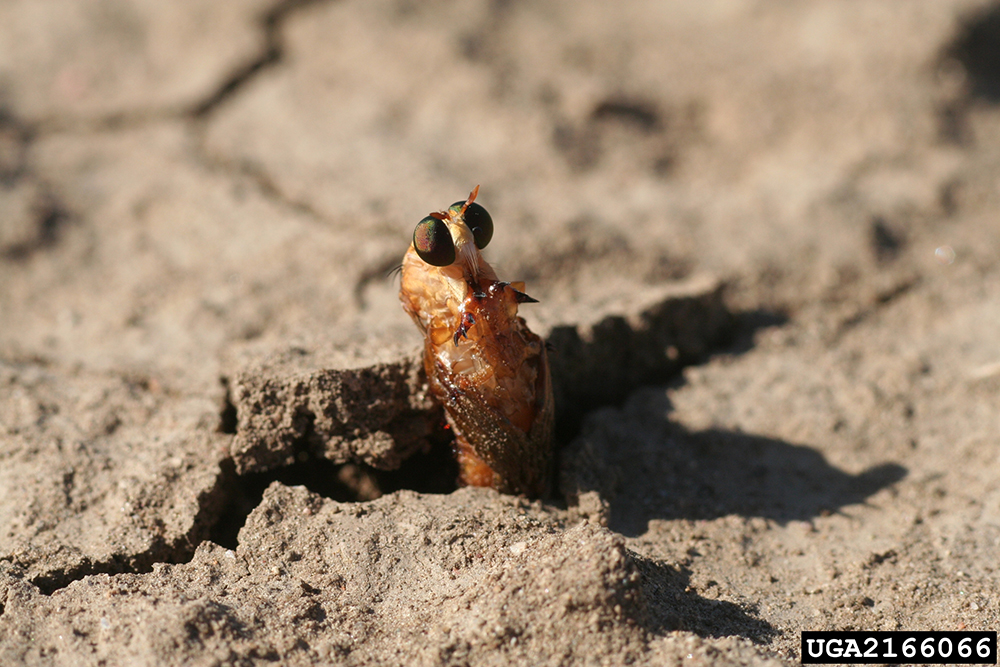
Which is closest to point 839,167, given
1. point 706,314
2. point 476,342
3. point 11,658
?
point 706,314

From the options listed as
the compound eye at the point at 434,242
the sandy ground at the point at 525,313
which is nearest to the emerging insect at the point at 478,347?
the compound eye at the point at 434,242

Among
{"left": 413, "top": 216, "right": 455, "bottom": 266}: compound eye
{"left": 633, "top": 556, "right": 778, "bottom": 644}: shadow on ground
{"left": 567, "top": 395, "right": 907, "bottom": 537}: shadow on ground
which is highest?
{"left": 413, "top": 216, "right": 455, "bottom": 266}: compound eye

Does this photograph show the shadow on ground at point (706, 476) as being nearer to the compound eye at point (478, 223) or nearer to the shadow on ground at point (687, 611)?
the shadow on ground at point (687, 611)

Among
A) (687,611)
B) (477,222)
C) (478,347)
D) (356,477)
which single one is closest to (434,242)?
Result: (477,222)

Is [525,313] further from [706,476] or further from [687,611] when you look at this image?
[687,611]

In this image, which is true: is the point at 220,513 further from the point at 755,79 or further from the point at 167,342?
the point at 755,79

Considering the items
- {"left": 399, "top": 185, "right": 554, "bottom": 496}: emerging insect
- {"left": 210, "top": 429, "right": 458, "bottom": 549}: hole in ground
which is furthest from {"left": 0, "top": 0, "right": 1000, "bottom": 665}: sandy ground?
{"left": 399, "top": 185, "right": 554, "bottom": 496}: emerging insect

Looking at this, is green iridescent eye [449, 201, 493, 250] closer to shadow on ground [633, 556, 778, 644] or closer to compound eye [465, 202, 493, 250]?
compound eye [465, 202, 493, 250]
